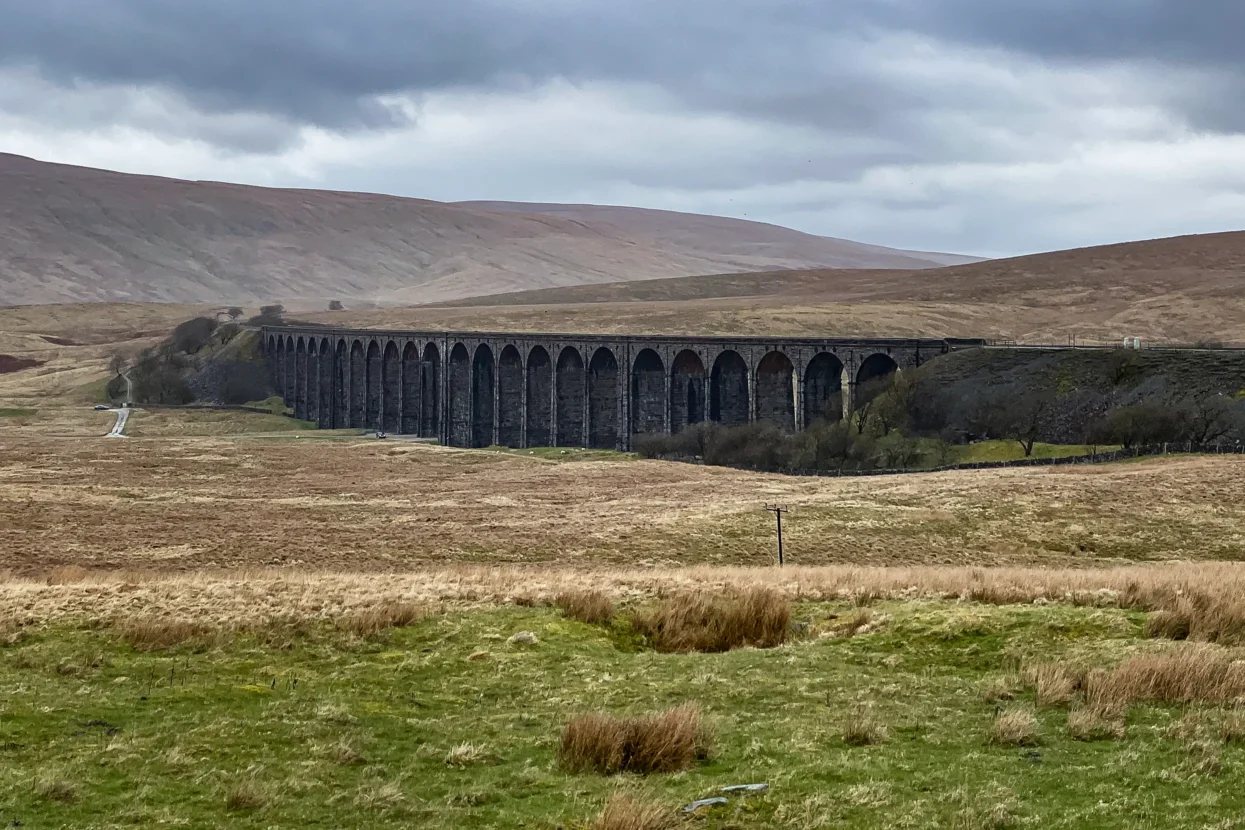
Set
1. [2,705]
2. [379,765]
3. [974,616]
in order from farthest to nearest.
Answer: [974,616] < [2,705] < [379,765]

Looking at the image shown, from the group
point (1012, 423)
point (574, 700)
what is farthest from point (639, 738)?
point (1012, 423)

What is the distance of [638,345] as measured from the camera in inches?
3445

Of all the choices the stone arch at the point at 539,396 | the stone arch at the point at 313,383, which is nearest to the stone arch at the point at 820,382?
the stone arch at the point at 539,396

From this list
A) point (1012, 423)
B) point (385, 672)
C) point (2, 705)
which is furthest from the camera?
point (1012, 423)

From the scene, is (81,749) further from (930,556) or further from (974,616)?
(930,556)

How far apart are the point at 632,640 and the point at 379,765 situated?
21.6 feet

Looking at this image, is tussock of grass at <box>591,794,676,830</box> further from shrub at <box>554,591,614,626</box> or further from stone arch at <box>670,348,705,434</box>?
stone arch at <box>670,348,705,434</box>

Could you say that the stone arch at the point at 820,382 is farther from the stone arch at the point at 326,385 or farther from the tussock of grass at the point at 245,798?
the tussock of grass at the point at 245,798

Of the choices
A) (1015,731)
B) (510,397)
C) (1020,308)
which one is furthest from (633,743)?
(1020,308)

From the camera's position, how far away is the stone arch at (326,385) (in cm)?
12381

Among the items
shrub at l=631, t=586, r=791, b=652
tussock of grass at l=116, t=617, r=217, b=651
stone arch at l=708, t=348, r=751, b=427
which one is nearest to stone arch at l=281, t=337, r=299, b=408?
stone arch at l=708, t=348, r=751, b=427

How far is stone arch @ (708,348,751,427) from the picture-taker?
81.3 metres

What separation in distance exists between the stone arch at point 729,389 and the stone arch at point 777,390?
6.23 feet

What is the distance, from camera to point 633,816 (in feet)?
31.0
